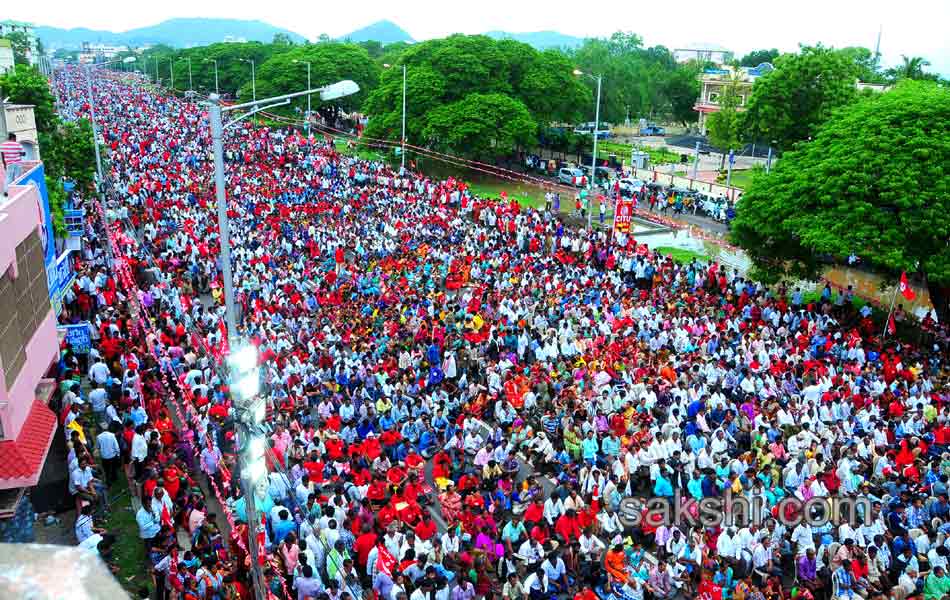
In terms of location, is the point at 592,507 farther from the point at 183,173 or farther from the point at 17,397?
the point at 183,173

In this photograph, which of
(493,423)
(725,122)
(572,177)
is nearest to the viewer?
(493,423)

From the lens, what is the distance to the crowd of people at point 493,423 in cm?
949

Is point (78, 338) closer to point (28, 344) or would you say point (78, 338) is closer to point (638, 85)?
point (28, 344)

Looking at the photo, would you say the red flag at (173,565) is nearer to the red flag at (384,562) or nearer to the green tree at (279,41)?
the red flag at (384,562)

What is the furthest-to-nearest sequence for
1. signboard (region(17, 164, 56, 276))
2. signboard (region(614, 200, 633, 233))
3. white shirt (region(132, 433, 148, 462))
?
1. signboard (region(614, 200, 633, 233))
2. signboard (region(17, 164, 56, 276))
3. white shirt (region(132, 433, 148, 462))

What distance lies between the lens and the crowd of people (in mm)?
9492

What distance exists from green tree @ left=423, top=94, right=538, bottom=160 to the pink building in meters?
29.4

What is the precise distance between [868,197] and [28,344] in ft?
59.5

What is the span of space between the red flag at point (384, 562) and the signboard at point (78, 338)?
29.0ft

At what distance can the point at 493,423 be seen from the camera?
13938mm

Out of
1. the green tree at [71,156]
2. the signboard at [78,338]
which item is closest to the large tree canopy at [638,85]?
the green tree at [71,156]

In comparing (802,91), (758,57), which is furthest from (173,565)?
(758,57)

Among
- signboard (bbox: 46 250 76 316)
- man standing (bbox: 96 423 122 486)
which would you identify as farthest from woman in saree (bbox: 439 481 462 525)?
signboard (bbox: 46 250 76 316)
